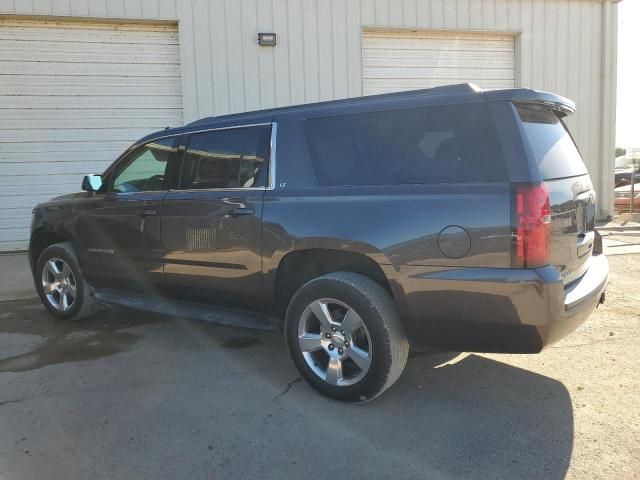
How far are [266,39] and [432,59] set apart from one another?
3.38m

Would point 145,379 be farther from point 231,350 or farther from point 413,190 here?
point 413,190

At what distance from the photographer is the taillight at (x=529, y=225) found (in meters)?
2.86

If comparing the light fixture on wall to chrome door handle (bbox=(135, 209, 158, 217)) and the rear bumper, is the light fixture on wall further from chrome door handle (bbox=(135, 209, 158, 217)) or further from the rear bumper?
the rear bumper

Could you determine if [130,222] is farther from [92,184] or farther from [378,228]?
[378,228]

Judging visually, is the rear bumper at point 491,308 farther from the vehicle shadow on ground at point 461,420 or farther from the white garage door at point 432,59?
the white garage door at point 432,59

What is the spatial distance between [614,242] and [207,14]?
7914 mm

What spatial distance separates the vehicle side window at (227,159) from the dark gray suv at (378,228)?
0.04 feet

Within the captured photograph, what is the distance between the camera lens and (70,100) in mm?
9367

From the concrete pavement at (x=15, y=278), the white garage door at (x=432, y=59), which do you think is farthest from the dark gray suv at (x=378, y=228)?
the white garage door at (x=432, y=59)

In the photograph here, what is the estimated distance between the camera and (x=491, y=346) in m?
3.08

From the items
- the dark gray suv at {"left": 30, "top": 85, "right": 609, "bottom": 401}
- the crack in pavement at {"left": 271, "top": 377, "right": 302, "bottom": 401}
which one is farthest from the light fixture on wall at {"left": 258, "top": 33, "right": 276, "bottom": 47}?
the crack in pavement at {"left": 271, "top": 377, "right": 302, "bottom": 401}

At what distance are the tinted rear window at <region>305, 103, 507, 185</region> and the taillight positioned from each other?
158 millimetres

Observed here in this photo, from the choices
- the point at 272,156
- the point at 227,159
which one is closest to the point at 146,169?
the point at 227,159

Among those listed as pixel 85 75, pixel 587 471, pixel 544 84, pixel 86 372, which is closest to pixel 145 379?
pixel 86 372
